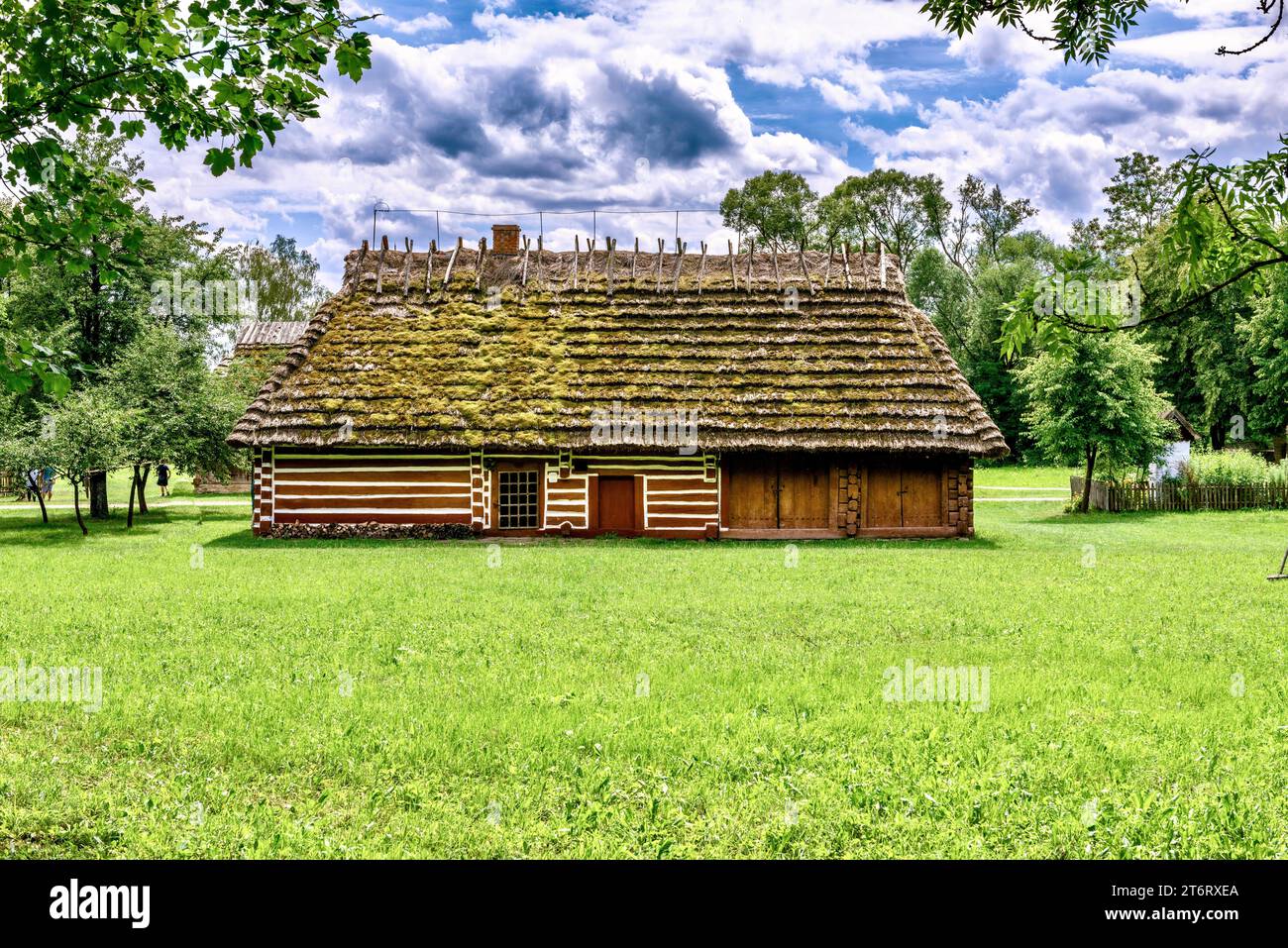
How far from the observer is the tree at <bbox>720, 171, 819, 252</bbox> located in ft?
168

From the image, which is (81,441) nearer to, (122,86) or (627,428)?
(627,428)

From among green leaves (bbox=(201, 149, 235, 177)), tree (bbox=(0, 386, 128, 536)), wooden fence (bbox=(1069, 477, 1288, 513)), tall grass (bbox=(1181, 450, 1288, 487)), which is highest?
green leaves (bbox=(201, 149, 235, 177))

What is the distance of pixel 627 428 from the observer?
22.8 metres

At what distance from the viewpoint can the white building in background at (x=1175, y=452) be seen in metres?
34.3

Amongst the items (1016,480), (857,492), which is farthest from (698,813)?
(1016,480)

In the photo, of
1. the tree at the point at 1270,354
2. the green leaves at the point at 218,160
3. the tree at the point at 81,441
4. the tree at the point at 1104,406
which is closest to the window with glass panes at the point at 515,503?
the tree at the point at 81,441

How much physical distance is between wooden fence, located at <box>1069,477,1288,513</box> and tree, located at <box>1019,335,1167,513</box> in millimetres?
796

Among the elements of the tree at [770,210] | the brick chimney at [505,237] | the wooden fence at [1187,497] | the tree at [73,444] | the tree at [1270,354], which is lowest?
the wooden fence at [1187,497]

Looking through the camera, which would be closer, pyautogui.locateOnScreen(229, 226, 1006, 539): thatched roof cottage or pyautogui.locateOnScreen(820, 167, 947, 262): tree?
pyautogui.locateOnScreen(229, 226, 1006, 539): thatched roof cottage

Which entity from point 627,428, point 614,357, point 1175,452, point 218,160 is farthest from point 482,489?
point 1175,452

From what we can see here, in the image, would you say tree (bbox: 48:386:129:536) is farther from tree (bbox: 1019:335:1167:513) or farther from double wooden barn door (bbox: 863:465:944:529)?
tree (bbox: 1019:335:1167:513)

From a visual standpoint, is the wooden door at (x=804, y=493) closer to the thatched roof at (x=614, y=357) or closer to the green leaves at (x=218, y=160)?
the thatched roof at (x=614, y=357)

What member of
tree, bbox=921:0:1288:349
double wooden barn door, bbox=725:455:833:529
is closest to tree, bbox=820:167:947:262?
double wooden barn door, bbox=725:455:833:529

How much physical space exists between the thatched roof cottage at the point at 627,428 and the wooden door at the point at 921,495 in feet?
0.16
